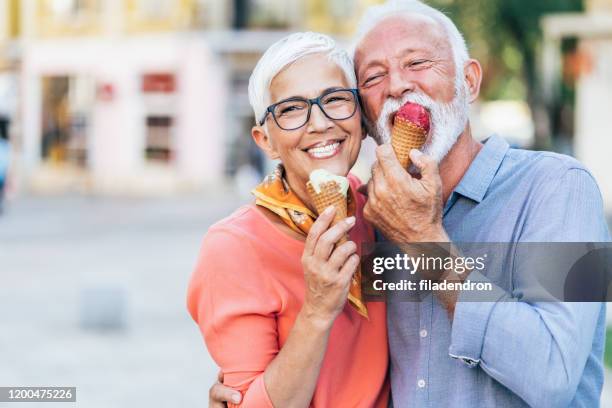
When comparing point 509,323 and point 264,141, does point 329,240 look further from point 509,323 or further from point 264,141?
point 264,141

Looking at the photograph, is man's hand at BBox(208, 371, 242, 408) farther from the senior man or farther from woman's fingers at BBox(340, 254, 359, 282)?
woman's fingers at BBox(340, 254, 359, 282)

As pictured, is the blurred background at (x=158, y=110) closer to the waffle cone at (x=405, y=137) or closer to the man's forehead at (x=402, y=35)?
the man's forehead at (x=402, y=35)

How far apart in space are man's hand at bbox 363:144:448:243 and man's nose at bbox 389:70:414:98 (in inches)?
10.4

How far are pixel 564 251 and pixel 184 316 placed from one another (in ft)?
25.9

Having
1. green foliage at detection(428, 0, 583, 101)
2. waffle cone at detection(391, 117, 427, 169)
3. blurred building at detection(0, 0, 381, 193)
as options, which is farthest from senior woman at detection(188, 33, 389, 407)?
blurred building at detection(0, 0, 381, 193)

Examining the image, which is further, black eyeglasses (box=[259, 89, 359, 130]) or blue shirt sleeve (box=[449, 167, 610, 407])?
black eyeglasses (box=[259, 89, 359, 130])

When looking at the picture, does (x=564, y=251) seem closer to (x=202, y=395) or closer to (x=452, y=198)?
(x=452, y=198)

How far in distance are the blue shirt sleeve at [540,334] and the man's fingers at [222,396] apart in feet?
1.56

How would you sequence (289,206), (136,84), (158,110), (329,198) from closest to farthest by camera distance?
1. (329,198)
2. (289,206)
3. (158,110)
4. (136,84)

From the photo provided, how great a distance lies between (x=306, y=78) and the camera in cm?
209

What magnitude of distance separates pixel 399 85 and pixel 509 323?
0.64 m

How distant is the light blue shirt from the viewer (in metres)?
1.83

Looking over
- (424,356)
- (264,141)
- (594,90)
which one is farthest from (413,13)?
(594,90)

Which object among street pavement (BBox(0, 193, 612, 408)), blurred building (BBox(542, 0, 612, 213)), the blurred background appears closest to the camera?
street pavement (BBox(0, 193, 612, 408))
